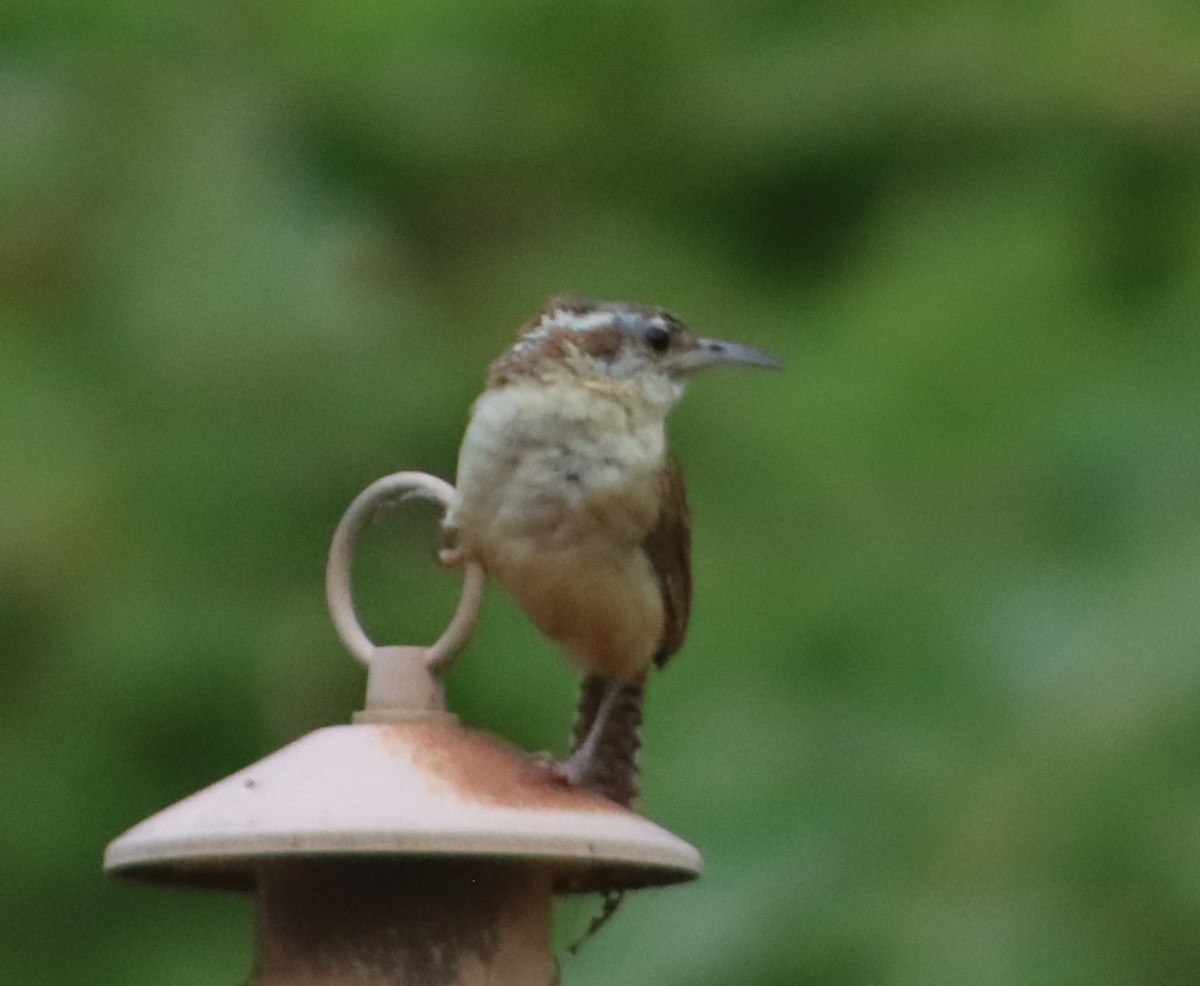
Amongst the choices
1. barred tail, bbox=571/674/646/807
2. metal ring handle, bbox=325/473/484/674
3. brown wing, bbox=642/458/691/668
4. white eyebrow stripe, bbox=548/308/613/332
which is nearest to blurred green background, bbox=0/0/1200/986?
barred tail, bbox=571/674/646/807

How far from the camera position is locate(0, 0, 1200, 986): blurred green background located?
13.3ft

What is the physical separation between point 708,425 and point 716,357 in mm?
1128

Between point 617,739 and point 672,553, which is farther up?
point 672,553

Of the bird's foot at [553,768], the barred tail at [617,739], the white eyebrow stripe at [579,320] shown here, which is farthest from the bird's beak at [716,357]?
the bird's foot at [553,768]

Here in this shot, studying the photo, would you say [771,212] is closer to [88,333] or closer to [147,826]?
[88,333]

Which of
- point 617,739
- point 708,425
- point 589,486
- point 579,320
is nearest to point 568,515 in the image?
point 589,486

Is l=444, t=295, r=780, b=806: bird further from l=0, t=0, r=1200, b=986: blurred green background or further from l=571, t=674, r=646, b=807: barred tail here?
l=0, t=0, r=1200, b=986: blurred green background

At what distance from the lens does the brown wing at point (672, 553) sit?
12.8 ft

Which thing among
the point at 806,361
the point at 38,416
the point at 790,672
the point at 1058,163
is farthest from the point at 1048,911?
the point at 38,416

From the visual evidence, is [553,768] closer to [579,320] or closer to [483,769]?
[483,769]

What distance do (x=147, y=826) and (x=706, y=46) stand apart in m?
2.59

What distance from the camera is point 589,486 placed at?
3.79 m

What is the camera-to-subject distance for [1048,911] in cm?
398

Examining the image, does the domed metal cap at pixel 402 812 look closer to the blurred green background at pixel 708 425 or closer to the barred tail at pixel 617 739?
the barred tail at pixel 617 739
